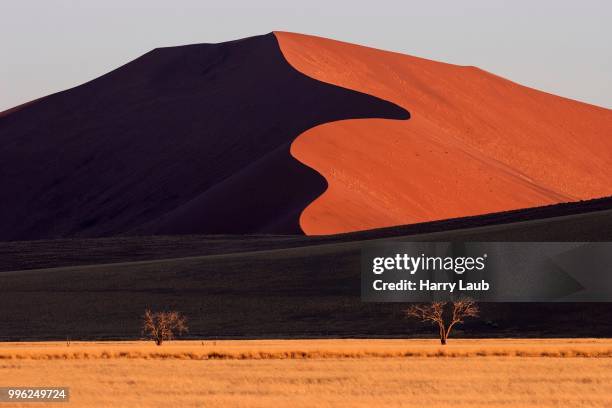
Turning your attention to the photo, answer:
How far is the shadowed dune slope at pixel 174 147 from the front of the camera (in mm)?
106375

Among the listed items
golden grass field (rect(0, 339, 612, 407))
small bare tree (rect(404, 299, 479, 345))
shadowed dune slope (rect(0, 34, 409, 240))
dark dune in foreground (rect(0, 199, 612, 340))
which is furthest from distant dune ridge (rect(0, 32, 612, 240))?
golden grass field (rect(0, 339, 612, 407))

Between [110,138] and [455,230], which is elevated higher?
Result: [110,138]

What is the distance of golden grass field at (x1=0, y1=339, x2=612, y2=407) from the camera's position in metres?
26.5

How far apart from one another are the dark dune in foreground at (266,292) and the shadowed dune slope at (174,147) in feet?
65.3

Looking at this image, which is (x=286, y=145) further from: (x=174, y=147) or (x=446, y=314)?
(x=446, y=314)

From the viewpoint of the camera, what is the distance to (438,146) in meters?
127

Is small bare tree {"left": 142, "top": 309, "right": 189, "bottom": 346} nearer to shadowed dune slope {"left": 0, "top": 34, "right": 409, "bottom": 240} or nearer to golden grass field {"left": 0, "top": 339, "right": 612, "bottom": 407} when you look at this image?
golden grass field {"left": 0, "top": 339, "right": 612, "bottom": 407}

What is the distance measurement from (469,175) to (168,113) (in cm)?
4332

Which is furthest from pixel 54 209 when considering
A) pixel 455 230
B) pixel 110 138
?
pixel 455 230

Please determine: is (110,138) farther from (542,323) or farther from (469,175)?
(542,323)

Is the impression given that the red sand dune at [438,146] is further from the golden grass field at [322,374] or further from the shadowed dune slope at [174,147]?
the golden grass field at [322,374]

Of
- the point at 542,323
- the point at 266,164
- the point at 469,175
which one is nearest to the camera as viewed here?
the point at 542,323

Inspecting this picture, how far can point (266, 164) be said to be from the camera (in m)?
112

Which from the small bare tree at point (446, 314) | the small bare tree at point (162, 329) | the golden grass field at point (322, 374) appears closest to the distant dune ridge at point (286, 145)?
the small bare tree at point (446, 314)
